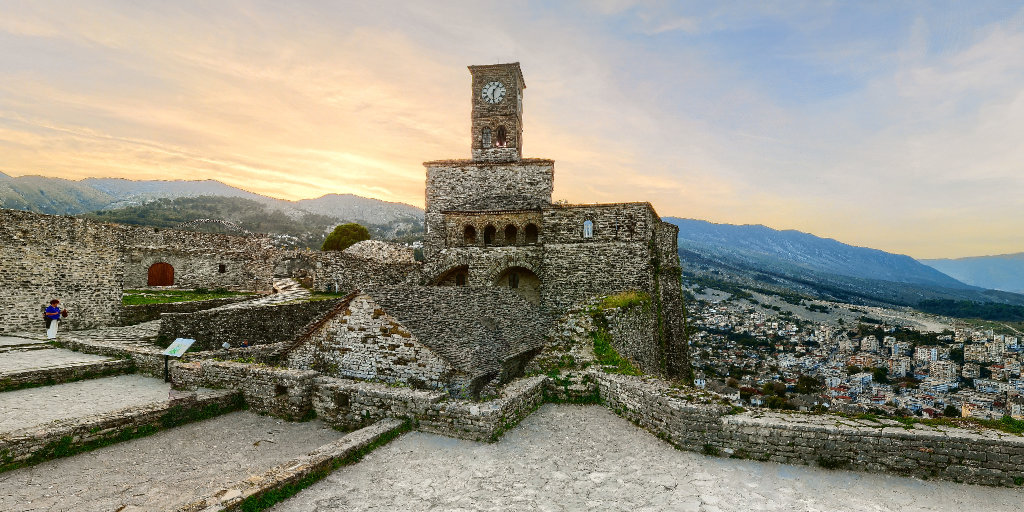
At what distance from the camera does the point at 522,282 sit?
2617 cm

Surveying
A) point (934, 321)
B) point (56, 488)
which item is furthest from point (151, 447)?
point (934, 321)

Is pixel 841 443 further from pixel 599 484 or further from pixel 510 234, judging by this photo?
pixel 510 234

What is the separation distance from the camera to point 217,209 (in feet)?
436

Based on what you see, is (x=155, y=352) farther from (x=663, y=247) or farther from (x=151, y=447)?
(x=663, y=247)

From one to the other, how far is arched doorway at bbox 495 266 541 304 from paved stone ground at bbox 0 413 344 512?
17.7m

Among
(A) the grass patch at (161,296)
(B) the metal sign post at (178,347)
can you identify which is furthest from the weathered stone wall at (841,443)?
(A) the grass patch at (161,296)

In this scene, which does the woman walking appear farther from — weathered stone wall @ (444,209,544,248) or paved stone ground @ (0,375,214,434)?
weathered stone wall @ (444,209,544,248)

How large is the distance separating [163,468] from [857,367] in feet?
160

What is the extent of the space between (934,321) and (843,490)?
101302mm

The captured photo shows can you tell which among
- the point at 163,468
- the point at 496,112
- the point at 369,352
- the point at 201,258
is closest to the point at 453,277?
the point at 496,112

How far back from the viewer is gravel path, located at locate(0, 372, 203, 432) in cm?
866

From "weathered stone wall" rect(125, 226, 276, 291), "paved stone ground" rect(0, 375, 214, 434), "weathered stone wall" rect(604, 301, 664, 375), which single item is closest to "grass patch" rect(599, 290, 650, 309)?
"weathered stone wall" rect(604, 301, 664, 375)

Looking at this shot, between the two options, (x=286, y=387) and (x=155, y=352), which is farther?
(x=155, y=352)

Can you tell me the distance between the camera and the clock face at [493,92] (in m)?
33.7
